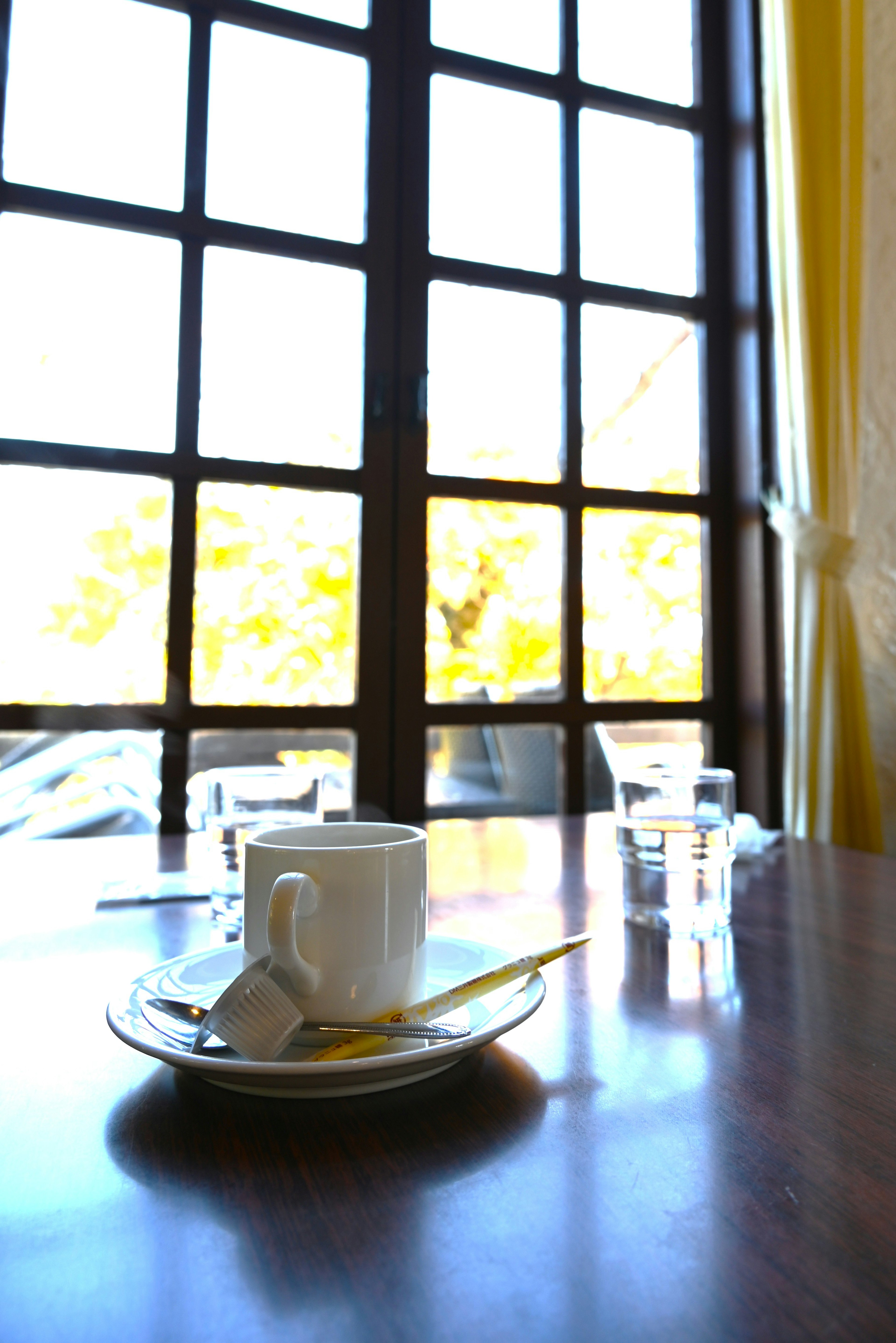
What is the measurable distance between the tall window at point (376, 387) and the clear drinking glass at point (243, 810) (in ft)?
3.01

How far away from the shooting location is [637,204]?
212cm

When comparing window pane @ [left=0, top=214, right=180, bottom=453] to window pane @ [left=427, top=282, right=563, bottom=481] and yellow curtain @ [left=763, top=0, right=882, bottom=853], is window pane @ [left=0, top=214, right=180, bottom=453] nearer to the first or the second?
window pane @ [left=427, top=282, right=563, bottom=481]

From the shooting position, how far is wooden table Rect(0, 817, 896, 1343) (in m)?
0.25

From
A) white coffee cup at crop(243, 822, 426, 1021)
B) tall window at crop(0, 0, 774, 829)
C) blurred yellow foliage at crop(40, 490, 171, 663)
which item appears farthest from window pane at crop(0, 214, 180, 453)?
white coffee cup at crop(243, 822, 426, 1021)

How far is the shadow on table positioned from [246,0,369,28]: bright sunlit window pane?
217 centimetres

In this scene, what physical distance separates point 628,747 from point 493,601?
476 mm

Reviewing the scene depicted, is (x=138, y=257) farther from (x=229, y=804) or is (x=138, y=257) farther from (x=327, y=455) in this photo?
(x=229, y=804)

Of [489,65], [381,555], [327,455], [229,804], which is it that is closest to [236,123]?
[489,65]

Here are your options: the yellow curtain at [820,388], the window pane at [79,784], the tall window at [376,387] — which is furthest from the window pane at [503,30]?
the window pane at [79,784]

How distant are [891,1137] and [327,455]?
5.45ft

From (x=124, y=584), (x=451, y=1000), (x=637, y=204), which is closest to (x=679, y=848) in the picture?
(x=451, y=1000)

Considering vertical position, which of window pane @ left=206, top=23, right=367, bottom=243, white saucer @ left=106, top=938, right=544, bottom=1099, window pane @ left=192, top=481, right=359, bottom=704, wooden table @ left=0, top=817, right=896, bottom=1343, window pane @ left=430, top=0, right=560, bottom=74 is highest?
window pane @ left=430, top=0, right=560, bottom=74

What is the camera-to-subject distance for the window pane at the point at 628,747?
1.95m

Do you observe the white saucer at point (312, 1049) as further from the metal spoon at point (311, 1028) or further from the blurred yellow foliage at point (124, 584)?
the blurred yellow foliage at point (124, 584)
